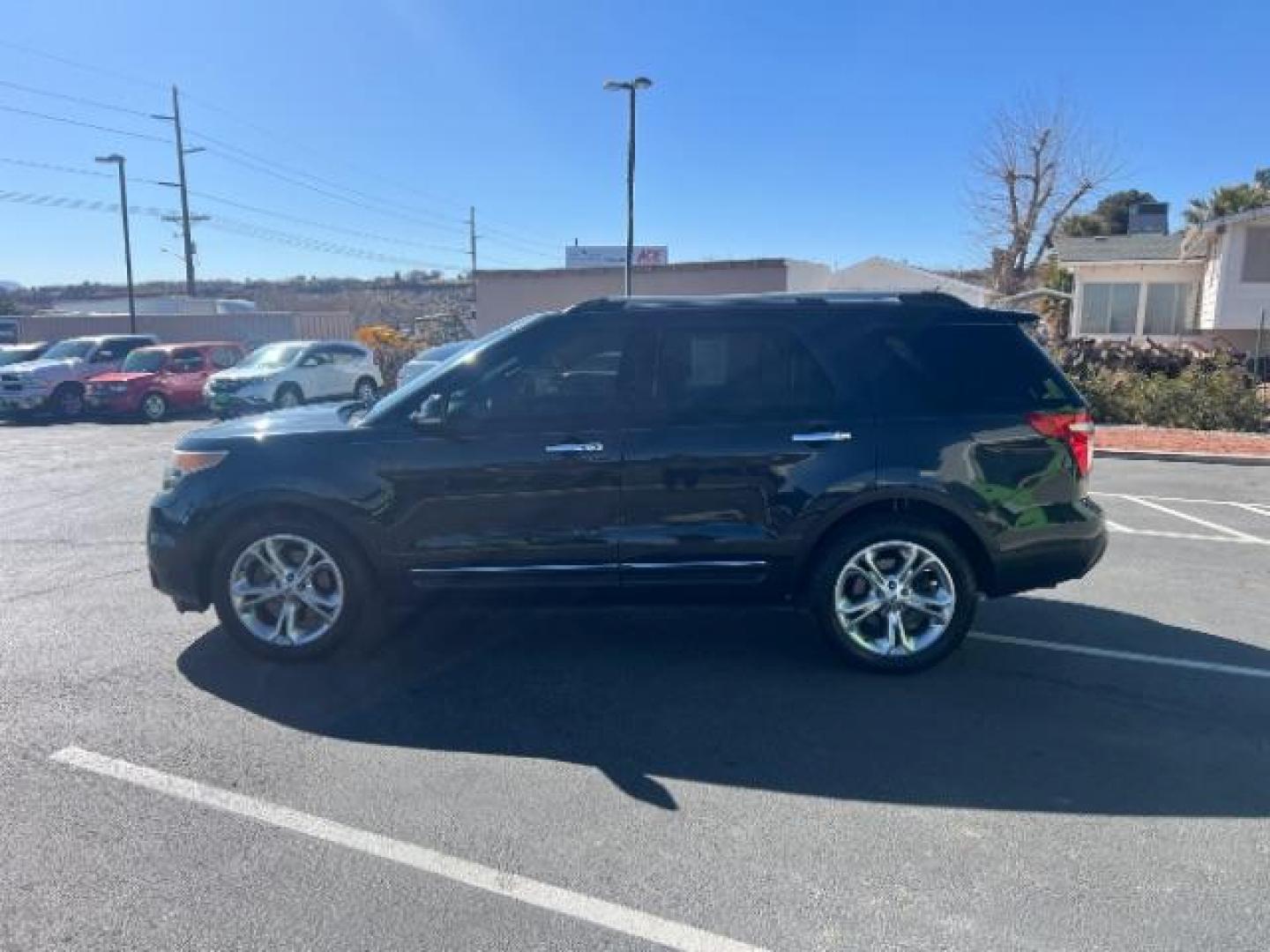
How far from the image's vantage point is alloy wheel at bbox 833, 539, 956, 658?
4.50 meters

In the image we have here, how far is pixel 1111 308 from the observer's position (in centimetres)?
2631

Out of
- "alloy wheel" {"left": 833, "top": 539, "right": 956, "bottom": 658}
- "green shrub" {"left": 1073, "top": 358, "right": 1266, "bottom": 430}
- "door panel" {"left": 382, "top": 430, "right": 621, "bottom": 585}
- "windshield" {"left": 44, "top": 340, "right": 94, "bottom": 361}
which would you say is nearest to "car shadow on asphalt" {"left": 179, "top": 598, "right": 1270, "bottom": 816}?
"alloy wheel" {"left": 833, "top": 539, "right": 956, "bottom": 658}

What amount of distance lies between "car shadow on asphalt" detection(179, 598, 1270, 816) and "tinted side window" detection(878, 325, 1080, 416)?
137 cm

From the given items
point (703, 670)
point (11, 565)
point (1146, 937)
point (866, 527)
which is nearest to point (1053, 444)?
point (866, 527)

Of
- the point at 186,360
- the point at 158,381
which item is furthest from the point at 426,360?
the point at 186,360

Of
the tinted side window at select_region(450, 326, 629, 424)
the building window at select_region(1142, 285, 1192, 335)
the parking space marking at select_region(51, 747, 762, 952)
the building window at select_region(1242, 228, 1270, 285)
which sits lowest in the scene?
the parking space marking at select_region(51, 747, 762, 952)

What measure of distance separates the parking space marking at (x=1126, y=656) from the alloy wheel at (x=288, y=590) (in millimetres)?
3586

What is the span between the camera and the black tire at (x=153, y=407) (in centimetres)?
1927

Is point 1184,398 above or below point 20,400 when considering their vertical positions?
above

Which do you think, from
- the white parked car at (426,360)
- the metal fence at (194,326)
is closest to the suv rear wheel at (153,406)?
the white parked car at (426,360)

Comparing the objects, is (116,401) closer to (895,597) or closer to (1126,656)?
(895,597)

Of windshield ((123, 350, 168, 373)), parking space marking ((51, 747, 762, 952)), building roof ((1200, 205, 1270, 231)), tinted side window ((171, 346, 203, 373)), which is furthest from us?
building roof ((1200, 205, 1270, 231))

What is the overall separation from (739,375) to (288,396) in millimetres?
15352

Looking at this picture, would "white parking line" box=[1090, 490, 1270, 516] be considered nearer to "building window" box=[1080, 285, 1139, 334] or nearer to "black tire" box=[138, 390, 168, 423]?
"black tire" box=[138, 390, 168, 423]
